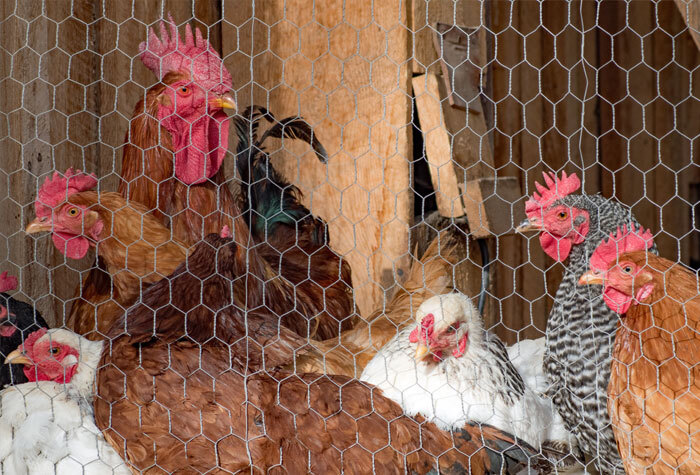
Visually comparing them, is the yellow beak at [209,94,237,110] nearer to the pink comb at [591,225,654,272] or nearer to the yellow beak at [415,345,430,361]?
the yellow beak at [415,345,430,361]

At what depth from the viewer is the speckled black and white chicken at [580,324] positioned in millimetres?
1662

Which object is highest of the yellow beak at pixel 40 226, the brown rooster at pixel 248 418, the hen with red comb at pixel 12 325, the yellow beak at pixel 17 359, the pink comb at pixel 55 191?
the pink comb at pixel 55 191

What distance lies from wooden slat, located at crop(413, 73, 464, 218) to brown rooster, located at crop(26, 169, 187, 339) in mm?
691

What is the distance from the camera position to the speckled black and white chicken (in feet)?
5.45

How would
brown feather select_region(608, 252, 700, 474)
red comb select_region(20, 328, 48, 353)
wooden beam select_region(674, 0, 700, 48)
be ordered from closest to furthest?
brown feather select_region(608, 252, 700, 474), red comb select_region(20, 328, 48, 353), wooden beam select_region(674, 0, 700, 48)

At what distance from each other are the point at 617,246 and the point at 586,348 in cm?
24

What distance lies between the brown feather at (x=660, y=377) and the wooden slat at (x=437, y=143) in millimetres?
589

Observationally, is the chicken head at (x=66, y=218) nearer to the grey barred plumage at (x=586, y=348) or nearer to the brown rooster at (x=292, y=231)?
the brown rooster at (x=292, y=231)

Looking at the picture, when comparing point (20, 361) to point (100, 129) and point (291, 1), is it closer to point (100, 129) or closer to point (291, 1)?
point (100, 129)

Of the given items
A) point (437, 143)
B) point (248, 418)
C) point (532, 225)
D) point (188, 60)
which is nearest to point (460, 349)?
point (532, 225)

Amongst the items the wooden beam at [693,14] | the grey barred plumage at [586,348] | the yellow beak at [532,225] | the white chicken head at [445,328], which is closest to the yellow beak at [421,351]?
the white chicken head at [445,328]

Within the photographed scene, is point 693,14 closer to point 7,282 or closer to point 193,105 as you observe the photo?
point 193,105

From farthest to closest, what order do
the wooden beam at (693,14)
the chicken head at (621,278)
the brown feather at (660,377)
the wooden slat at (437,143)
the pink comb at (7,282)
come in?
the wooden slat at (437,143), the pink comb at (7,282), the wooden beam at (693,14), the chicken head at (621,278), the brown feather at (660,377)

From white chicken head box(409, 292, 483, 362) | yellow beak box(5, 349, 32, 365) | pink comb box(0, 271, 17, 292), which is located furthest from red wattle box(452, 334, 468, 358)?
pink comb box(0, 271, 17, 292)
